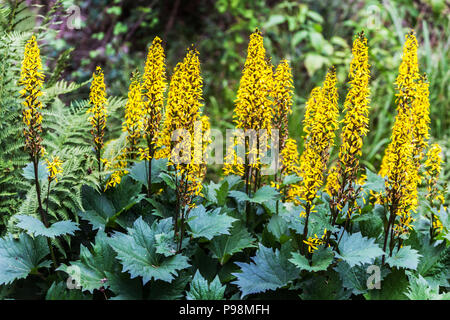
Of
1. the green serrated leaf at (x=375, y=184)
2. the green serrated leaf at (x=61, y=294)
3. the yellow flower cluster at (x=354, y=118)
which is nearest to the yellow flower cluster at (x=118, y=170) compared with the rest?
the green serrated leaf at (x=61, y=294)

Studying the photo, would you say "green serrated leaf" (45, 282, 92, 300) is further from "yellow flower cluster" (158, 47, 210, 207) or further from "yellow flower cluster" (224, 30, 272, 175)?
"yellow flower cluster" (224, 30, 272, 175)

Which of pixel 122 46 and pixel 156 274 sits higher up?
pixel 122 46

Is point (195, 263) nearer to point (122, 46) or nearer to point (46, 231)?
point (46, 231)

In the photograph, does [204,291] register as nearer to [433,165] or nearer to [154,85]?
[154,85]

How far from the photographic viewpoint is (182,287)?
199 centimetres

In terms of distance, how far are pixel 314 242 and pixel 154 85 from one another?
1.13 m

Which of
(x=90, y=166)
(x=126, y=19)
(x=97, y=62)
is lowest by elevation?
(x=90, y=166)

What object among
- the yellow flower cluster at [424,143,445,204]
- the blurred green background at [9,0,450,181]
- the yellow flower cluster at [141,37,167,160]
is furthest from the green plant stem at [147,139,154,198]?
the blurred green background at [9,0,450,181]

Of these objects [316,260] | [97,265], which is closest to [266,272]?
[316,260]

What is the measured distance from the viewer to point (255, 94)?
2115mm

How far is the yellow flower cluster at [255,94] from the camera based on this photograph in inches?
81.8

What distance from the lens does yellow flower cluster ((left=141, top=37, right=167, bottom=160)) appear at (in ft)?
6.79
